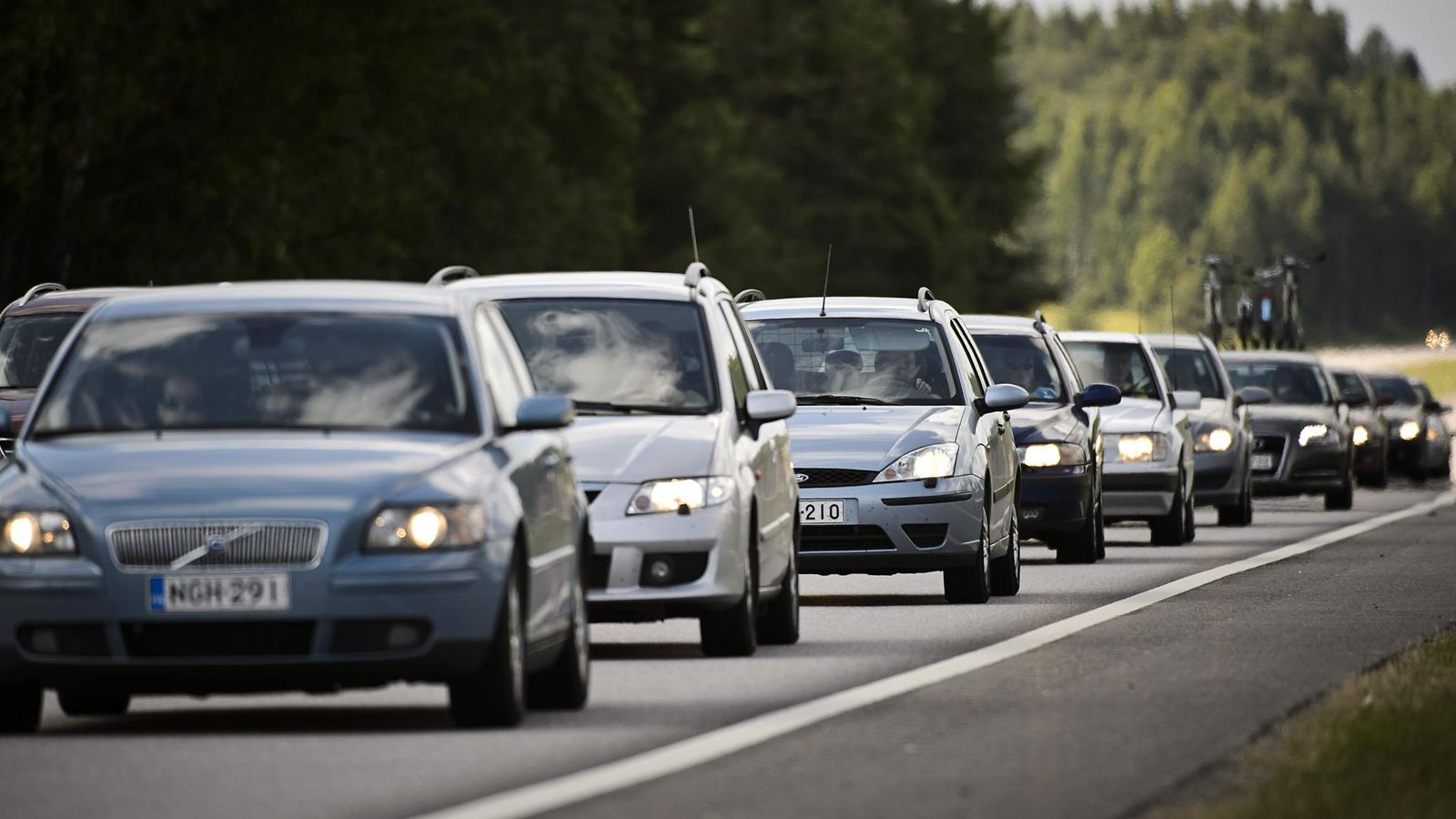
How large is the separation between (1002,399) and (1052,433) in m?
4.57

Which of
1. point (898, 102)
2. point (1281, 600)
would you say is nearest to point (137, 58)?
point (1281, 600)

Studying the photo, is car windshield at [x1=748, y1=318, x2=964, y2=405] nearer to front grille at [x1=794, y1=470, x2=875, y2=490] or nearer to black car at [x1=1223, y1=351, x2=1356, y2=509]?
front grille at [x1=794, y1=470, x2=875, y2=490]

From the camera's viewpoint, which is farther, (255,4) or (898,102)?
(898,102)

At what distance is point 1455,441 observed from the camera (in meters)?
89.3

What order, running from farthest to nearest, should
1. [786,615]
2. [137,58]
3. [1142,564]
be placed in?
1. [137,58]
2. [1142,564]
3. [786,615]

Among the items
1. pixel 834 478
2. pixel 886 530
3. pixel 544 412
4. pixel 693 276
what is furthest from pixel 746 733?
pixel 834 478

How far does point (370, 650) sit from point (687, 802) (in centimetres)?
209

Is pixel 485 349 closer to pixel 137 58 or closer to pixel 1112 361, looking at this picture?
pixel 1112 361

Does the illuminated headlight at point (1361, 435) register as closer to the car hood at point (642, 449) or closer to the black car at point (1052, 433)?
the black car at point (1052, 433)

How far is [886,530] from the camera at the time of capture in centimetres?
1880

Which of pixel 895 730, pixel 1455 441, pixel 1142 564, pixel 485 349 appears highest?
pixel 485 349

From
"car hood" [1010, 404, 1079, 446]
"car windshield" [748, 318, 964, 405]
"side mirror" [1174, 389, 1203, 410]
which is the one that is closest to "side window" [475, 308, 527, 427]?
"car windshield" [748, 318, 964, 405]

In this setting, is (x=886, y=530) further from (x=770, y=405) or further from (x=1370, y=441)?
(x=1370, y=441)

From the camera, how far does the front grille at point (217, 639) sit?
11.2 meters
